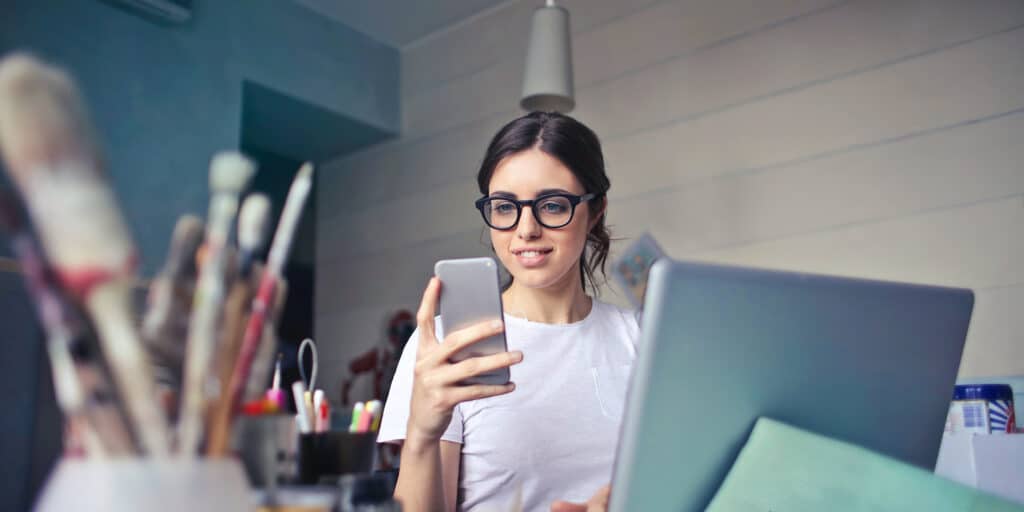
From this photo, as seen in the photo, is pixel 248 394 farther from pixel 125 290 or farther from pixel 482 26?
pixel 482 26

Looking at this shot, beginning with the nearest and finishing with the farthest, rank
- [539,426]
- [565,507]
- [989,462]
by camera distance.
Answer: [565,507] < [989,462] < [539,426]

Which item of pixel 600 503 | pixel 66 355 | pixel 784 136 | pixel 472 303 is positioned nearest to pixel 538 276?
pixel 472 303

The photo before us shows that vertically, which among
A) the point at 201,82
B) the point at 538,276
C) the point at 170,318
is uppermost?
the point at 201,82

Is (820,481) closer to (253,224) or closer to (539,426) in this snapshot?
(253,224)

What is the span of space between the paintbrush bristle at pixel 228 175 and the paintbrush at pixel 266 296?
0.10 ft

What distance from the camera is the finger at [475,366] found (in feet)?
3.16

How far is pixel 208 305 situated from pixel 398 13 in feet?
11.3

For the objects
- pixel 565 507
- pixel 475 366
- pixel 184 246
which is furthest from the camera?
pixel 475 366

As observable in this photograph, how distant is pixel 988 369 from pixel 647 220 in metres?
1.22

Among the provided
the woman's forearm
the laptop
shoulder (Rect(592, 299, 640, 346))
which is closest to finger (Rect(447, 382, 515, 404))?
the woman's forearm

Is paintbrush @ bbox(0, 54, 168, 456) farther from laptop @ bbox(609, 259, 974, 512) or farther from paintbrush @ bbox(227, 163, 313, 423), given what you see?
laptop @ bbox(609, 259, 974, 512)

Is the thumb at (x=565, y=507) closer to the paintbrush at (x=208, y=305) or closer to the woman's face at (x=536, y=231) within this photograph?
the paintbrush at (x=208, y=305)

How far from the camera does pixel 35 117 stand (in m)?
0.41

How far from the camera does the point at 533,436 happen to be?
4.40 ft
